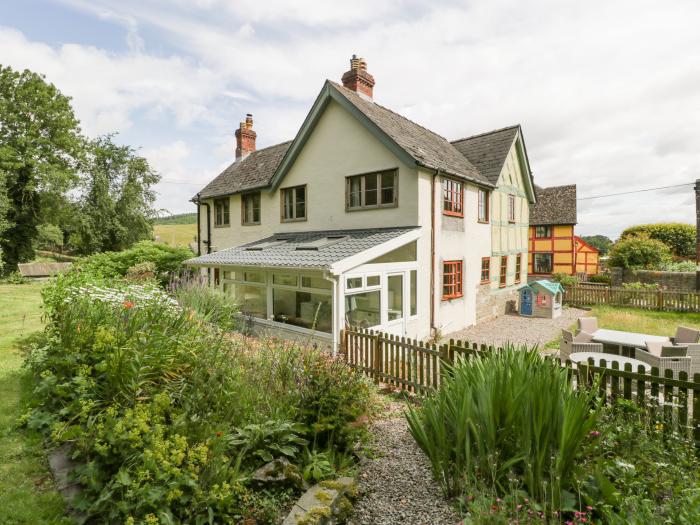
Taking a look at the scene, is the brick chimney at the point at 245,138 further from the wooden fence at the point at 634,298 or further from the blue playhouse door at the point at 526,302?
the wooden fence at the point at 634,298

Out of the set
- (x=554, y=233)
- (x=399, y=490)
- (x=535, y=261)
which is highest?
(x=554, y=233)

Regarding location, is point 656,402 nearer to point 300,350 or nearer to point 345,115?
point 300,350

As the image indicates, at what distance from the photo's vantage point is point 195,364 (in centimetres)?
530

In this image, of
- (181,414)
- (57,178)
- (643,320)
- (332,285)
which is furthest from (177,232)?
(181,414)

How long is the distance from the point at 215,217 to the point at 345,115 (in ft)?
34.6

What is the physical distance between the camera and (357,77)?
14.5 m

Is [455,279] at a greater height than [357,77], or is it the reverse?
[357,77]

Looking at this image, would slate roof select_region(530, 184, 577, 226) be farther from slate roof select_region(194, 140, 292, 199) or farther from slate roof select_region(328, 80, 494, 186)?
slate roof select_region(194, 140, 292, 199)

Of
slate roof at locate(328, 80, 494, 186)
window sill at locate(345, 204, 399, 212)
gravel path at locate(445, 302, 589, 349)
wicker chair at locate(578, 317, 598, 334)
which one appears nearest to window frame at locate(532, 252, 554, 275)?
gravel path at locate(445, 302, 589, 349)

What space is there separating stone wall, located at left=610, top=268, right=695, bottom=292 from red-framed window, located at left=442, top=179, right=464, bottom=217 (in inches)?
661

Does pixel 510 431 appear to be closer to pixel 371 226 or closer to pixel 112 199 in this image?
pixel 371 226

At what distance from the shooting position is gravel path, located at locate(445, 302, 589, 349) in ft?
42.1

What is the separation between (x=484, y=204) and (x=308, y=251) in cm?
889

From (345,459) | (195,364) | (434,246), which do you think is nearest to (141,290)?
(195,364)
